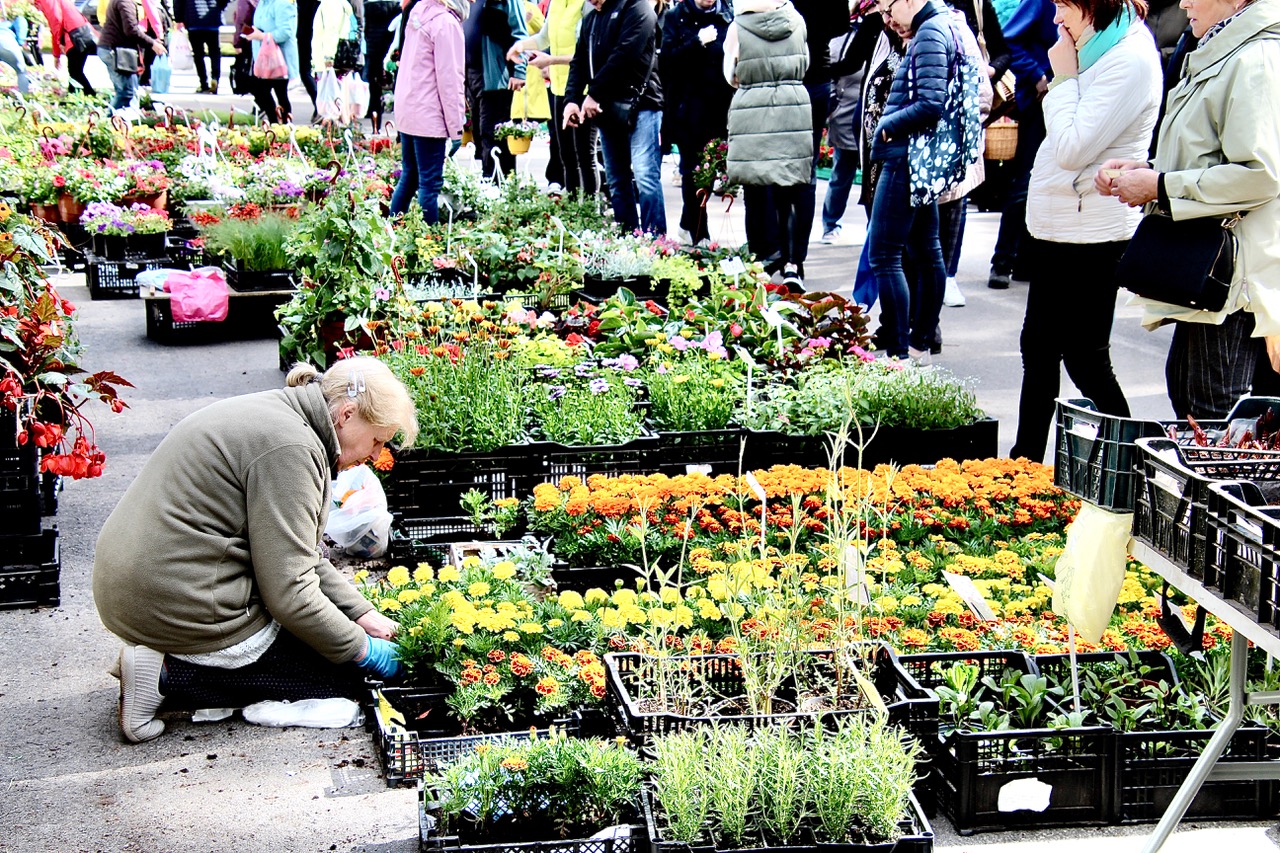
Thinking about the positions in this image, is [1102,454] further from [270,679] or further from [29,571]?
[29,571]

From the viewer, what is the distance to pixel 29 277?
490 centimetres

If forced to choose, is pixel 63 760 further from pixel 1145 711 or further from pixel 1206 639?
pixel 1206 639

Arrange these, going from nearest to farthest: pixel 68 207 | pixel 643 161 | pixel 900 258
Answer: pixel 900 258, pixel 643 161, pixel 68 207

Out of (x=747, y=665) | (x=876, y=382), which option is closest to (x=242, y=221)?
(x=876, y=382)

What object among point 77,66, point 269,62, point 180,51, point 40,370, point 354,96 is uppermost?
point 180,51

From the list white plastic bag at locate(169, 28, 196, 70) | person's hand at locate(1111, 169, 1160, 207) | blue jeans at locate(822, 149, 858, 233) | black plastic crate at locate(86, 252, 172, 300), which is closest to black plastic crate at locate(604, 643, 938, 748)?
person's hand at locate(1111, 169, 1160, 207)

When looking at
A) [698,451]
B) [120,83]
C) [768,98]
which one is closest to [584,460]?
[698,451]

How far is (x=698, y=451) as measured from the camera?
5680 mm

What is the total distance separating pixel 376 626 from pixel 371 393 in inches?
26.8

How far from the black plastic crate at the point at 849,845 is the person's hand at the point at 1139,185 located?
2216mm

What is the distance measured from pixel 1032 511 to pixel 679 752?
2.45 metres

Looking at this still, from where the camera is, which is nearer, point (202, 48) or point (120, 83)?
point (120, 83)

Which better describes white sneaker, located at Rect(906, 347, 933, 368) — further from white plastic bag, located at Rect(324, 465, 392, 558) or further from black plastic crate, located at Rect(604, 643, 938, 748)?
black plastic crate, located at Rect(604, 643, 938, 748)

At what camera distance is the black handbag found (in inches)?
167
